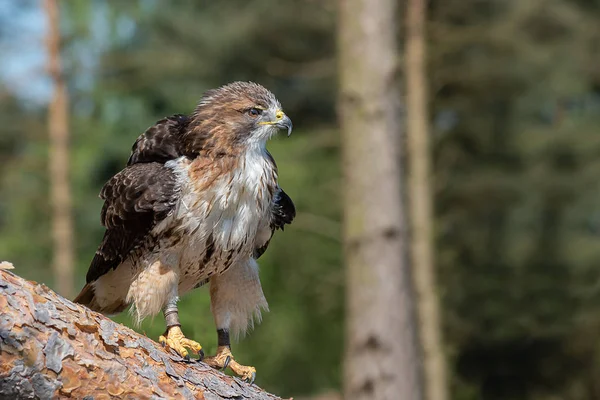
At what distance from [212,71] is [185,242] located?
1626 centimetres

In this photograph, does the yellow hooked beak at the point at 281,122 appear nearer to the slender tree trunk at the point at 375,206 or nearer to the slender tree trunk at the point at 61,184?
the slender tree trunk at the point at 375,206

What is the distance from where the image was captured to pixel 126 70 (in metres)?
19.0

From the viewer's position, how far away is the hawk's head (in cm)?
447

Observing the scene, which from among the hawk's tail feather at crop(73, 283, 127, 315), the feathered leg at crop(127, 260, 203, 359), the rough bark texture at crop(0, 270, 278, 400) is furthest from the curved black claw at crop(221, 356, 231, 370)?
the rough bark texture at crop(0, 270, 278, 400)

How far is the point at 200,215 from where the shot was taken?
4262mm

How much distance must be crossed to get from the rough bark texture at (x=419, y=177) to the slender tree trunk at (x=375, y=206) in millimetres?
4914

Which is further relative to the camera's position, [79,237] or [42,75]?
[79,237]

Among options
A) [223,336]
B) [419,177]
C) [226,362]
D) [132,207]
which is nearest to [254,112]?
[132,207]

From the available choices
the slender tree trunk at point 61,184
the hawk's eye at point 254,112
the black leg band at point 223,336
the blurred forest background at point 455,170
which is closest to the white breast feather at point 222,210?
the hawk's eye at point 254,112

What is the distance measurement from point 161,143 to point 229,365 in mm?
1153

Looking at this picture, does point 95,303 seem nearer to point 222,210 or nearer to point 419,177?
point 222,210

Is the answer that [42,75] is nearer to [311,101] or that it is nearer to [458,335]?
[311,101]

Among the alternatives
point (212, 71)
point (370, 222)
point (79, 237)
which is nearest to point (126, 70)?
point (212, 71)

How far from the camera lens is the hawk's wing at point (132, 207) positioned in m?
4.31
